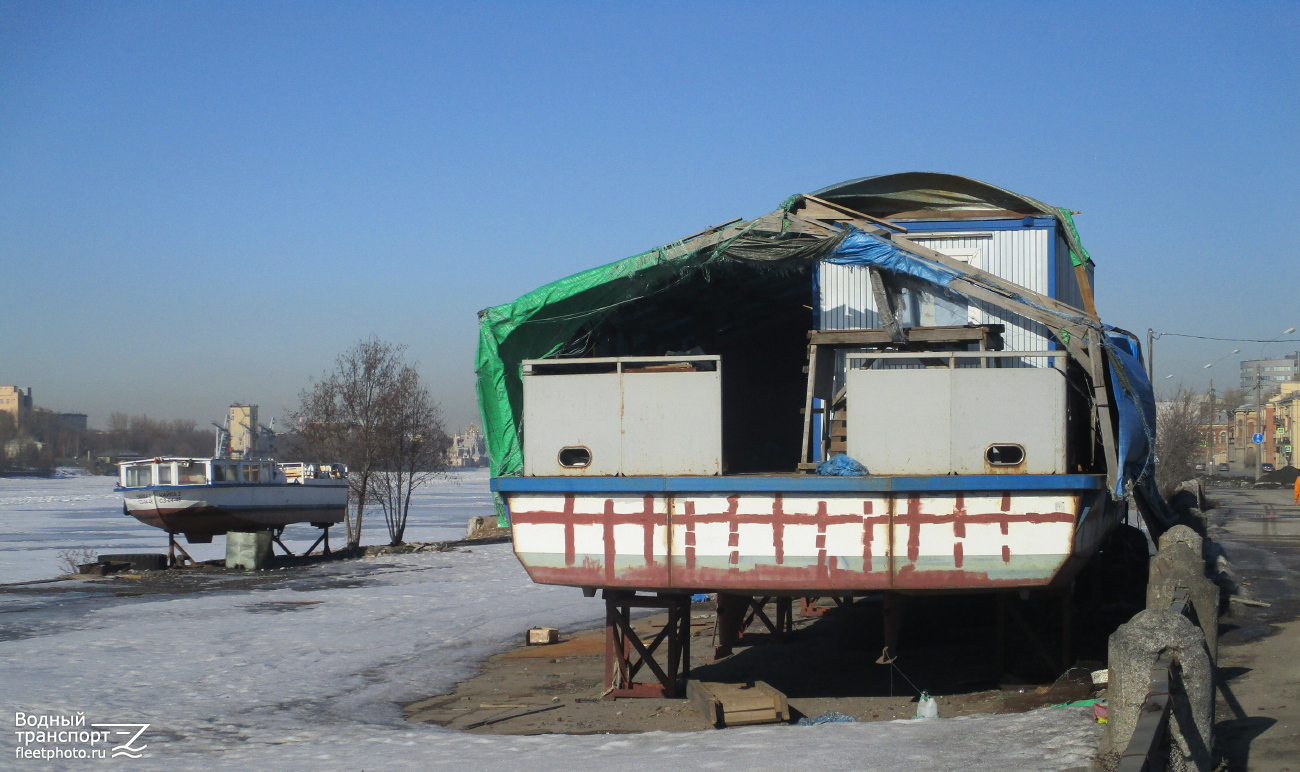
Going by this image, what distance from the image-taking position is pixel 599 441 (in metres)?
8.73

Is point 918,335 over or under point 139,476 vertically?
over

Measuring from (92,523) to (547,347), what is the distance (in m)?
47.5

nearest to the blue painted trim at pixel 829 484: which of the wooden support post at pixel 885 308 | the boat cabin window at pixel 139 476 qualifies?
the wooden support post at pixel 885 308

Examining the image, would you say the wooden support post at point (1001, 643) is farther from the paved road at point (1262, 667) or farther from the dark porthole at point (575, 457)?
the dark porthole at point (575, 457)

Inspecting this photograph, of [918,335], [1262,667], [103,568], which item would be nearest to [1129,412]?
[918,335]

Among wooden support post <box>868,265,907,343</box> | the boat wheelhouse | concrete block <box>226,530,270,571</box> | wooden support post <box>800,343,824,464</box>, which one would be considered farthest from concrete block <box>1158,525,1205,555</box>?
concrete block <box>226,530,270,571</box>

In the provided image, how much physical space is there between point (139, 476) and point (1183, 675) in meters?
34.5

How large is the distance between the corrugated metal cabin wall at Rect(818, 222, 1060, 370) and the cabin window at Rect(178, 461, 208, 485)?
25895mm

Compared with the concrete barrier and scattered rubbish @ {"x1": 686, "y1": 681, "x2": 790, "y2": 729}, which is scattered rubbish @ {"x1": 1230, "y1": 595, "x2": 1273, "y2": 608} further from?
scattered rubbish @ {"x1": 686, "y1": 681, "x2": 790, "y2": 729}

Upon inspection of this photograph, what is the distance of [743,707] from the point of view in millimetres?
8750

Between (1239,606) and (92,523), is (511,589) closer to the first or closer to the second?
(1239,606)

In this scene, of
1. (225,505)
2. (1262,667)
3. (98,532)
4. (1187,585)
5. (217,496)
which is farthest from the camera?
(98,532)

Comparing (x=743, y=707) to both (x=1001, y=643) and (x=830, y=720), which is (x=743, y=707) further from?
(x=1001, y=643)

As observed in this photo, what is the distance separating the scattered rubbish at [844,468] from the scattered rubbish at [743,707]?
2202 mm
